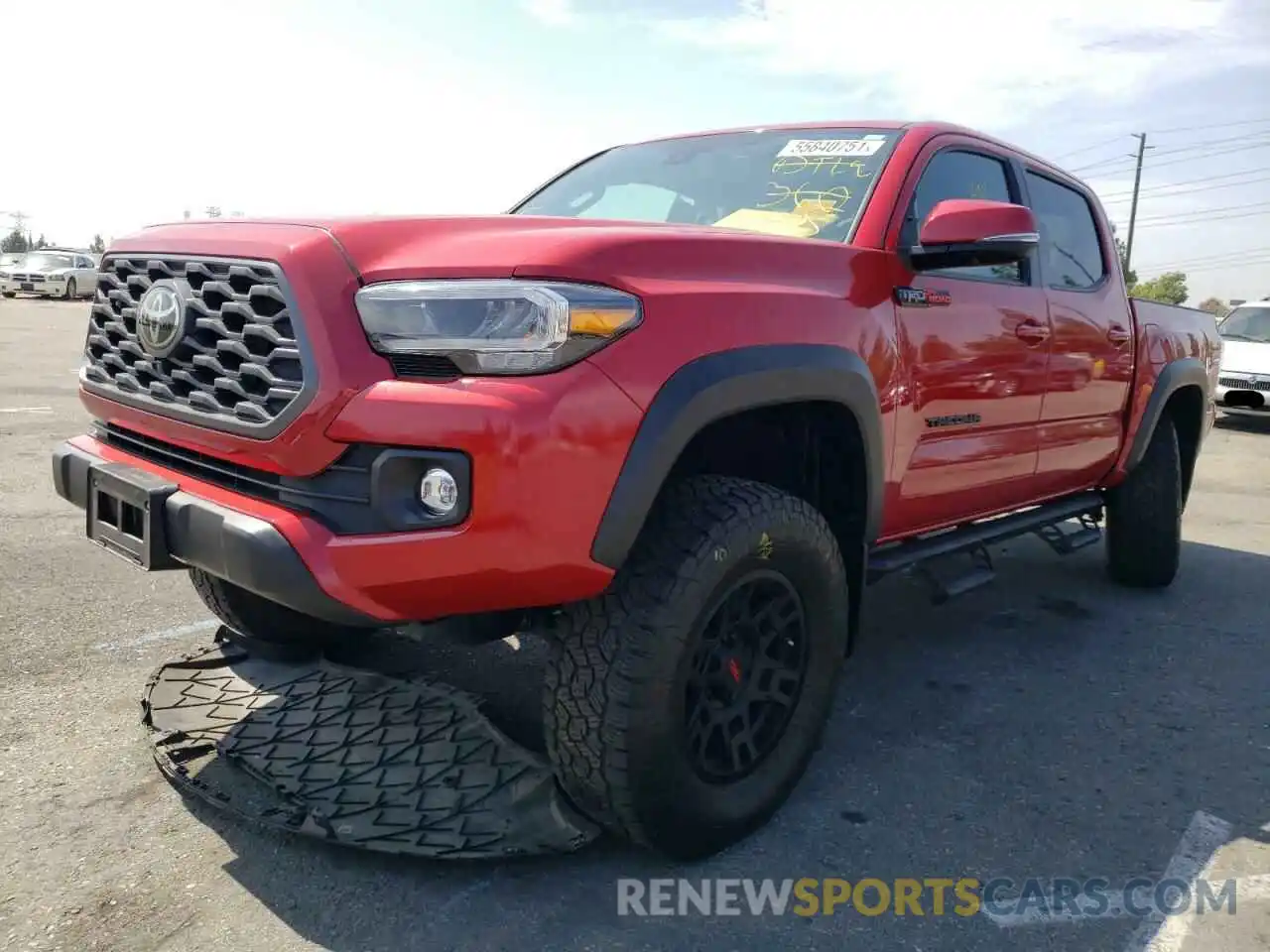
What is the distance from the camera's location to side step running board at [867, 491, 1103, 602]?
3303mm

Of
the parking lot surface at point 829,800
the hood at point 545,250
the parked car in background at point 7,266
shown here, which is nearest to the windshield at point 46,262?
the parked car in background at point 7,266

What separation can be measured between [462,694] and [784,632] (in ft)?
3.20

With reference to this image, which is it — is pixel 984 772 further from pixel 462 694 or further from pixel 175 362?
pixel 175 362

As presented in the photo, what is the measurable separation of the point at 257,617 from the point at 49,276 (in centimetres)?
3094

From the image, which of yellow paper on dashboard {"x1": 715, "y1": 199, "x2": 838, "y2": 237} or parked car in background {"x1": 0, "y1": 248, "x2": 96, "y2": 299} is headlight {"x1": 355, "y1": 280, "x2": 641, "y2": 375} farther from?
parked car in background {"x1": 0, "y1": 248, "x2": 96, "y2": 299}

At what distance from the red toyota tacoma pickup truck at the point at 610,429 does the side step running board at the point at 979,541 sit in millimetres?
29

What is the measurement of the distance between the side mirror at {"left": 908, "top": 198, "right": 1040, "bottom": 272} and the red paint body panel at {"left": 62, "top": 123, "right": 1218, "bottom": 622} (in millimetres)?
40

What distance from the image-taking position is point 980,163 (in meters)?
3.76

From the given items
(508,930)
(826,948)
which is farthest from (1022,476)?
(508,930)

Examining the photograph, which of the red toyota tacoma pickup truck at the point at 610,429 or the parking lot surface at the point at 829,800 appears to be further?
the parking lot surface at the point at 829,800

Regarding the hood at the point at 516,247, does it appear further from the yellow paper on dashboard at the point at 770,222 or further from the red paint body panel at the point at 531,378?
the yellow paper on dashboard at the point at 770,222

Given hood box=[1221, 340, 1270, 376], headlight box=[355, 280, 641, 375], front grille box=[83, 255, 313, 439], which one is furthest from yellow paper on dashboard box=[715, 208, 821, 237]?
hood box=[1221, 340, 1270, 376]

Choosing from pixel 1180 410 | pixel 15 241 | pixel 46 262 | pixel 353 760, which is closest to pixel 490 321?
pixel 353 760

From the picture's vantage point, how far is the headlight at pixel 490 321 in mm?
2023
